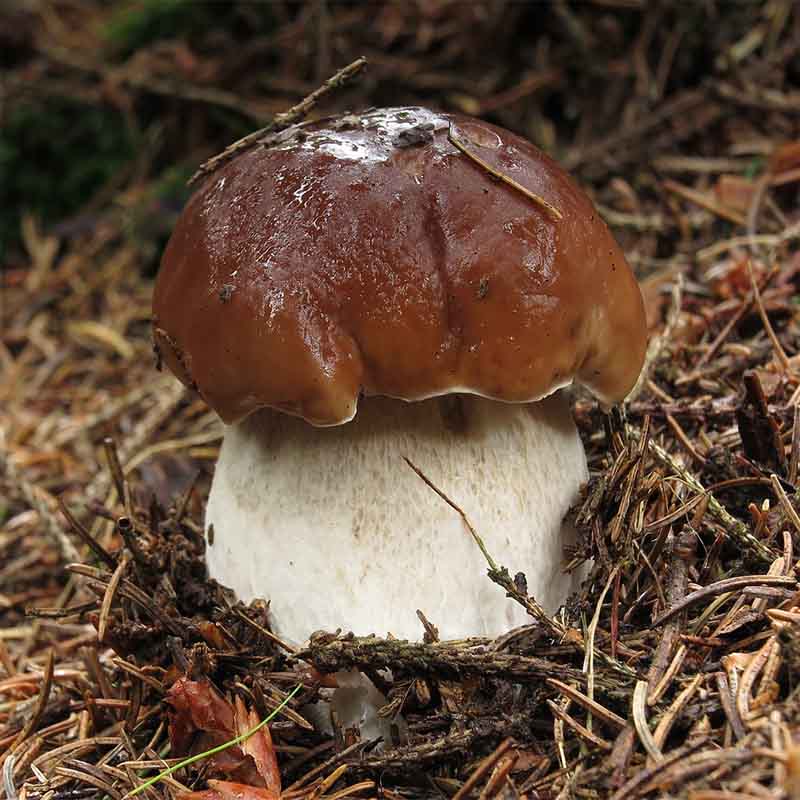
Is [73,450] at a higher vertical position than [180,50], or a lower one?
lower

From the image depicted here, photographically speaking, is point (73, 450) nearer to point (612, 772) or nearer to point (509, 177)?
point (509, 177)

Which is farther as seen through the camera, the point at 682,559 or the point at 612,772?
the point at 682,559

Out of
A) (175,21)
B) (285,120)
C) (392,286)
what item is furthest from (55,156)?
(392,286)

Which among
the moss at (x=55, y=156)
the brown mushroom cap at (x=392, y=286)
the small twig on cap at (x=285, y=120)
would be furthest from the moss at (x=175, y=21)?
the brown mushroom cap at (x=392, y=286)

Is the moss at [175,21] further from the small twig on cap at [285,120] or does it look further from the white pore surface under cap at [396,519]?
the white pore surface under cap at [396,519]

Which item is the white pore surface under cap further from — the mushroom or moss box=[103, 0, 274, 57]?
moss box=[103, 0, 274, 57]

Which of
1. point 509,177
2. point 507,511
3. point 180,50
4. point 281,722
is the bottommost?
point 281,722

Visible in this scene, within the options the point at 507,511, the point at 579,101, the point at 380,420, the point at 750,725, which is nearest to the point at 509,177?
the point at 380,420

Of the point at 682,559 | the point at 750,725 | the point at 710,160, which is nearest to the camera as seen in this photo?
the point at 750,725
